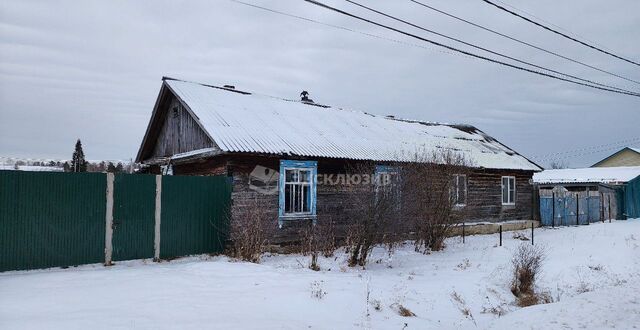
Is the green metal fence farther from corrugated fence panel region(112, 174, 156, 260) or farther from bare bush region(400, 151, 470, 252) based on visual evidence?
bare bush region(400, 151, 470, 252)

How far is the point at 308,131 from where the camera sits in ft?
51.3

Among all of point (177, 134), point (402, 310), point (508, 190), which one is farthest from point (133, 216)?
point (508, 190)

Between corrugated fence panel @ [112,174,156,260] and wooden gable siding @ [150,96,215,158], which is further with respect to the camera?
wooden gable siding @ [150,96,215,158]

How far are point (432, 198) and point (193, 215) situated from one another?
6.82 meters

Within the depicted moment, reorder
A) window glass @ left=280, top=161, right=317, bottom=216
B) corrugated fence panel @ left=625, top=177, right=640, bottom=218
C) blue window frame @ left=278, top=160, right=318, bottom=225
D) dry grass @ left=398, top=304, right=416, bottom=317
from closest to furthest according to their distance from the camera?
1. dry grass @ left=398, top=304, right=416, bottom=317
2. blue window frame @ left=278, top=160, right=318, bottom=225
3. window glass @ left=280, top=161, right=317, bottom=216
4. corrugated fence panel @ left=625, top=177, right=640, bottom=218

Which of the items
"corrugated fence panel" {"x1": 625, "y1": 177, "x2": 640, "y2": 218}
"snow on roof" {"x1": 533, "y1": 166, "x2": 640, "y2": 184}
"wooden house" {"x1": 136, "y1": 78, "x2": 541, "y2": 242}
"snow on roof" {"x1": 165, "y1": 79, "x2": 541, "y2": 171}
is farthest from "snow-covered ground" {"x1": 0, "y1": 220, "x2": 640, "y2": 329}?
"snow on roof" {"x1": 533, "y1": 166, "x2": 640, "y2": 184}

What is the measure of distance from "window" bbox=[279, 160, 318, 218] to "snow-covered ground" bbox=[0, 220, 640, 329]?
2010 mm

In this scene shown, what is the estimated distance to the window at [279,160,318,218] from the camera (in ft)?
44.3

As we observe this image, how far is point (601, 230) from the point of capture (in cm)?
1930

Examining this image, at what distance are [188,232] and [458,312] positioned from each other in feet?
21.1

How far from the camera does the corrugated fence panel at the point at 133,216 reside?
9.91 meters

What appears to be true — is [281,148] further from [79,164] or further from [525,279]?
[79,164]

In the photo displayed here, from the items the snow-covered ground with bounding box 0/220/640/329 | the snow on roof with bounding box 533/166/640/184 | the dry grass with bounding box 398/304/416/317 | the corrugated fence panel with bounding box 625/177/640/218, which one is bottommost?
the dry grass with bounding box 398/304/416/317

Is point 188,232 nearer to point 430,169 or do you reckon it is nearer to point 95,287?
A: point 95,287
